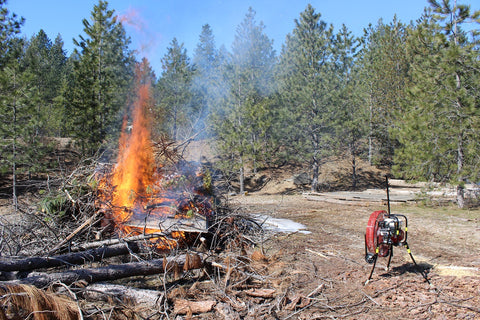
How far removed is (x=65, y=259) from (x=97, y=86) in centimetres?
1731

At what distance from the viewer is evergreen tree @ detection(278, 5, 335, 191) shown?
21.3m

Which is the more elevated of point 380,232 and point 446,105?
point 446,105

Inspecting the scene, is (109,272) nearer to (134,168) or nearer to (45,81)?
(134,168)

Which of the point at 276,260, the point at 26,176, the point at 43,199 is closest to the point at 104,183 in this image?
the point at 43,199

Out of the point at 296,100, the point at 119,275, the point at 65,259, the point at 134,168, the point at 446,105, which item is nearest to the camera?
the point at 119,275

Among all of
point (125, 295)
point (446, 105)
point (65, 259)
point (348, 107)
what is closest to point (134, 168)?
point (65, 259)

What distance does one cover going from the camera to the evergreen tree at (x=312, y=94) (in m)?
21.3

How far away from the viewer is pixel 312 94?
21.6m

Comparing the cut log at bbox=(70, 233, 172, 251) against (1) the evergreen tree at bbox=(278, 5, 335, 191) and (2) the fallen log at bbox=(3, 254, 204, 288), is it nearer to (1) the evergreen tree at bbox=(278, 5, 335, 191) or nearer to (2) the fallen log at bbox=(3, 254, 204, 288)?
(2) the fallen log at bbox=(3, 254, 204, 288)

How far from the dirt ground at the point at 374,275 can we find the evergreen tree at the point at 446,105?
419 centimetres

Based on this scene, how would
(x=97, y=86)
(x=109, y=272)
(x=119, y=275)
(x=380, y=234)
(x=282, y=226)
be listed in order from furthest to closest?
(x=97, y=86)
(x=282, y=226)
(x=380, y=234)
(x=119, y=275)
(x=109, y=272)

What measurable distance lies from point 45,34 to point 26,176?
132ft

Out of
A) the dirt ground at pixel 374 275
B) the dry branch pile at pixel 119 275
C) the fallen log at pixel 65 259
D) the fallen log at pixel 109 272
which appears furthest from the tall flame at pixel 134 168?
the dirt ground at pixel 374 275

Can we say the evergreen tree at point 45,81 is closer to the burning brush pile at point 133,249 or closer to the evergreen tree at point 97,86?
the evergreen tree at point 97,86
